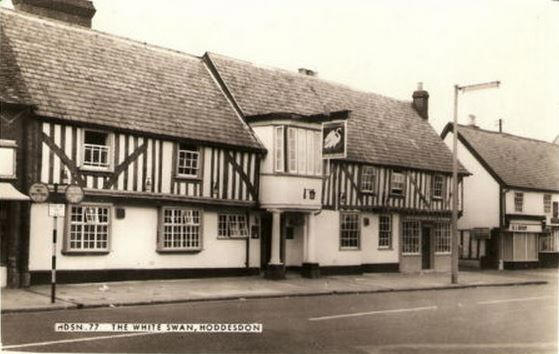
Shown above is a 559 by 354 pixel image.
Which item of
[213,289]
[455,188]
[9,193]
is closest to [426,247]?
[455,188]

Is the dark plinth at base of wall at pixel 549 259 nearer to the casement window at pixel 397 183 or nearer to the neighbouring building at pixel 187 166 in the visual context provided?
the neighbouring building at pixel 187 166

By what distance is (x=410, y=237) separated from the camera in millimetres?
32938

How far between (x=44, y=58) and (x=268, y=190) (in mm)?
8549

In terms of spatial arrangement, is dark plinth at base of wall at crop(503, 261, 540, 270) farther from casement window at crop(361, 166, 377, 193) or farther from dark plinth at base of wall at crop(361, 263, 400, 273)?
casement window at crop(361, 166, 377, 193)

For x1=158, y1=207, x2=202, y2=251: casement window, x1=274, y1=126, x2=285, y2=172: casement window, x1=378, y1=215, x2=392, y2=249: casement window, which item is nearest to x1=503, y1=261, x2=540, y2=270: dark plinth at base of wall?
x1=378, y1=215, x2=392, y2=249: casement window

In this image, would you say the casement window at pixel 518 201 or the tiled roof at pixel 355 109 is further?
the casement window at pixel 518 201

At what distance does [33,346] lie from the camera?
1062cm

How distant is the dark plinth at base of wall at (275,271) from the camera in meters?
25.0

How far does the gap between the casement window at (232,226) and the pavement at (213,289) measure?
4.95ft

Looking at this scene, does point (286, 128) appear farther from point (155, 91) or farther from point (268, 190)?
point (155, 91)

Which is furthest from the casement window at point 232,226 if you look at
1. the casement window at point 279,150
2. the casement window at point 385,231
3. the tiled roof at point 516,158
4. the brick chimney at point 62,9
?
the tiled roof at point 516,158

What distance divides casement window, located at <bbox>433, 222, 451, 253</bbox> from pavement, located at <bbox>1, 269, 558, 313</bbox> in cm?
328

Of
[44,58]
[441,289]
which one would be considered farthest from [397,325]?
[44,58]

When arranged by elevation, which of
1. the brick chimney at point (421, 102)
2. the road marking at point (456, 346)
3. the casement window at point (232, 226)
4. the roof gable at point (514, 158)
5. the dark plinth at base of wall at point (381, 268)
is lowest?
the road marking at point (456, 346)
